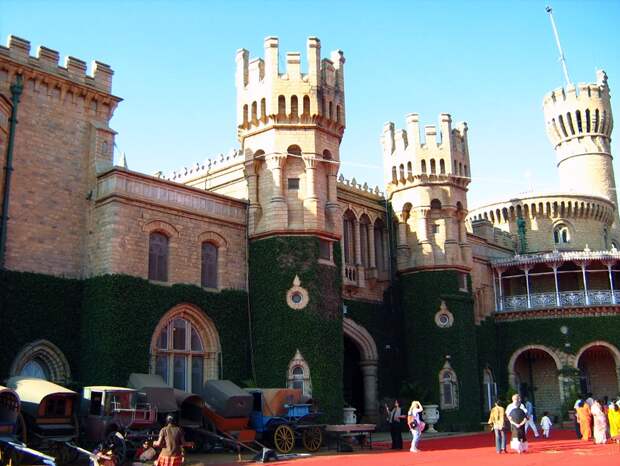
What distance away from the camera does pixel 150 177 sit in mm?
26656

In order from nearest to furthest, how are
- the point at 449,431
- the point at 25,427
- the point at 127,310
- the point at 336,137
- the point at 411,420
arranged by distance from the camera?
the point at 25,427 → the point at 411,420 → the point at 127,310 → the point at 336,137 → the point at 449,431

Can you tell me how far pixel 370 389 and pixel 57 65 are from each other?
2076cm

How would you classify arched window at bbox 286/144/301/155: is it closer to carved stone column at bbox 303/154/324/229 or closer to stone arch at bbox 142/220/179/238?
carved stone column at bbox 303/154/324/229

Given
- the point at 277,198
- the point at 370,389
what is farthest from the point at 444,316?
the point at 277,198

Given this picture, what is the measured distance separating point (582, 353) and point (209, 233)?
88.3 feet

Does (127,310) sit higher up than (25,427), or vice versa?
(127,310)

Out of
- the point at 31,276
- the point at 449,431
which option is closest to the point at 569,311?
the point at 449,431

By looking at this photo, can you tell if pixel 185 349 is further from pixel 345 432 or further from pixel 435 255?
pixel 435 255

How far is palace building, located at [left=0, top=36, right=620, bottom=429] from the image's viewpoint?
24656mm

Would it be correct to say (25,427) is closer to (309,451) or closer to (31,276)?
(31,276)

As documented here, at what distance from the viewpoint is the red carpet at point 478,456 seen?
18109mm

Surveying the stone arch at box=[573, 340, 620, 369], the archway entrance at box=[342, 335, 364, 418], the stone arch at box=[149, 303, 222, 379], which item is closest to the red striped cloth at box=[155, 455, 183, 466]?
the stone arch at box=[149, 303, 222, 379]

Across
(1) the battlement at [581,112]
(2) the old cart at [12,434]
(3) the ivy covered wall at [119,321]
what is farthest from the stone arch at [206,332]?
(1) the battlement at [581,112]

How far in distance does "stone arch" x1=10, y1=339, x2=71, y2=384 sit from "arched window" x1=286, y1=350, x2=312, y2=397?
837 cm
